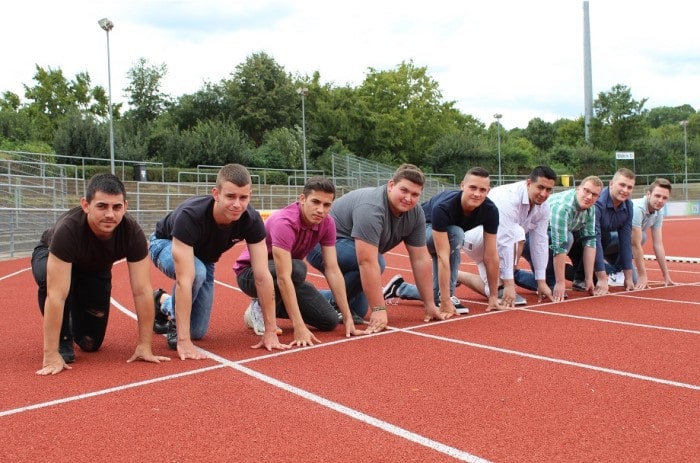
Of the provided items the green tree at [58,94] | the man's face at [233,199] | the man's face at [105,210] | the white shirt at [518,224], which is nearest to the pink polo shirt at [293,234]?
the man's face at [233,199]

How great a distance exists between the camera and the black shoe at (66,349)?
450 cm

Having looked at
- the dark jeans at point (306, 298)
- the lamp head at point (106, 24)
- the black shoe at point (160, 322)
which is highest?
the lamp head at point (106, 24)

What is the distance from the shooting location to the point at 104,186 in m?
4.04

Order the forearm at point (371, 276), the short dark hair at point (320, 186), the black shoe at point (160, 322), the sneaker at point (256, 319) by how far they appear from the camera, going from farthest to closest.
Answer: the black shoe at point (160, 322) → the sneaker at point (256, 319) → the forearm at point (371, 276) → the short dark hair at point (320, 186)

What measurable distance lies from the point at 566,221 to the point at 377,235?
2.88 metres

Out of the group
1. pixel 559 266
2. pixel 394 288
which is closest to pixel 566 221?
pixel 559 266

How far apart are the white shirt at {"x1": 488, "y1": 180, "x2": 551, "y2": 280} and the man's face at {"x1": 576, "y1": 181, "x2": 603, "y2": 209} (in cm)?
41

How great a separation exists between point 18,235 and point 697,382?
14.8 meters

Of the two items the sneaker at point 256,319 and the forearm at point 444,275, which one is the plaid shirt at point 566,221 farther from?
the sneaker at point 256,319

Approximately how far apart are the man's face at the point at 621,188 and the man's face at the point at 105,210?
17.9 feet

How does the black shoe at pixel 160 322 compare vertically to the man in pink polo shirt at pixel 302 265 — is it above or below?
below

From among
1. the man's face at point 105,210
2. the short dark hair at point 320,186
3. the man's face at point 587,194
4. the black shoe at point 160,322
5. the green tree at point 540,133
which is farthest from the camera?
the green tree at point 540,133

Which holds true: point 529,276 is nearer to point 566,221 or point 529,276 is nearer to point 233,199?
point 566,221

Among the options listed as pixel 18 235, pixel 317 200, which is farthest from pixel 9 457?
pixel 18 235
